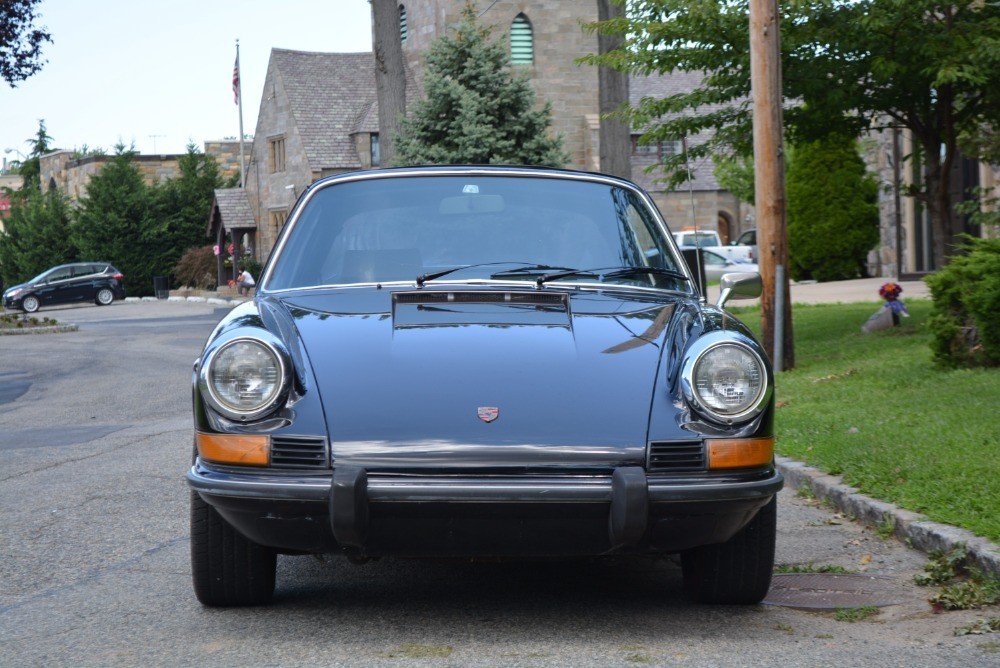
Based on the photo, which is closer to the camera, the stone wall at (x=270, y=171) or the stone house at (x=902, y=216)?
the stone house at (x=902, y=216)

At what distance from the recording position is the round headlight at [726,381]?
4203 mm

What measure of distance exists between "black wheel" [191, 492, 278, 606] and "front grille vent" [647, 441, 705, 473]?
4.60 ft

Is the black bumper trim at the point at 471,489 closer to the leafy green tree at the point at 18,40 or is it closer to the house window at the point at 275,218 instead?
the leafy green tree at the point at 18,40

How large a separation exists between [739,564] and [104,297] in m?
45.8

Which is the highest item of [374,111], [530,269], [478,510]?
[374,111]

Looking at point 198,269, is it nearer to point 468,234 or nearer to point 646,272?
point 468,234

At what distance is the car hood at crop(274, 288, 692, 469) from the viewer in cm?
403

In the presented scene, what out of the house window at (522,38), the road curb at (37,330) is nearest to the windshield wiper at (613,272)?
the road curb at (37,330)

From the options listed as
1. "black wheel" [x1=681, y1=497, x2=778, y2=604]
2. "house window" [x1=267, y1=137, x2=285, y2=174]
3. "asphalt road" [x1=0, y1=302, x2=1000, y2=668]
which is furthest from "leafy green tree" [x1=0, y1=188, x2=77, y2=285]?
"black wheel" [x1=681, y1=497, x2=778, y2=604]

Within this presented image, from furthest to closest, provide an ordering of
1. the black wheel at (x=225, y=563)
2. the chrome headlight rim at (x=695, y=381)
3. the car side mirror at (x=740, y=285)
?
the car side mirror at (x=740, y=285)
the black wheel at (x=225, y=563)
the chrome headlight rim at (x=695, y=381)

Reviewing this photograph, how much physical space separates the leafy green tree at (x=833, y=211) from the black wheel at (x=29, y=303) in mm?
27342

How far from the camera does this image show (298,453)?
4062mm

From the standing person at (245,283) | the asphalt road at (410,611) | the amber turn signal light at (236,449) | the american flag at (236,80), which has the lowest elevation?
the asphalt road at (410,611)

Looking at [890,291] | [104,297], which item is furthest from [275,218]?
[890,291]
